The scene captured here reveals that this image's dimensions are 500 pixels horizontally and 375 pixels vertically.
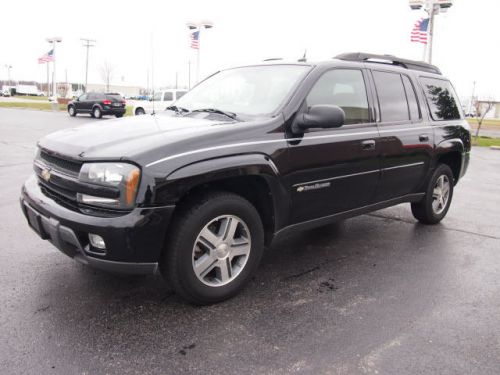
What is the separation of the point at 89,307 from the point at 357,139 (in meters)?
2.62

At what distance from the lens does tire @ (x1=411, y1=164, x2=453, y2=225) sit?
Result: 5.32 m

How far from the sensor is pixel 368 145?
4152 mm

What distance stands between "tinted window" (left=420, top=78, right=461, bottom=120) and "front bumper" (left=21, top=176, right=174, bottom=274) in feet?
12.1

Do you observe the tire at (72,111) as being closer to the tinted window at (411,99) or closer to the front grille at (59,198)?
the tinted window at (411,99)

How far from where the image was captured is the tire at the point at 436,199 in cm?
532

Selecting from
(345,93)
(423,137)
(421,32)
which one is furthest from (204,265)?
(421,32)

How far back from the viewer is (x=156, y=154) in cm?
285

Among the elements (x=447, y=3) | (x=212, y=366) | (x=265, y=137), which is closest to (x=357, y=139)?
(x=265, y=137)

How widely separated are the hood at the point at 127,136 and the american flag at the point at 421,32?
19.1 meters

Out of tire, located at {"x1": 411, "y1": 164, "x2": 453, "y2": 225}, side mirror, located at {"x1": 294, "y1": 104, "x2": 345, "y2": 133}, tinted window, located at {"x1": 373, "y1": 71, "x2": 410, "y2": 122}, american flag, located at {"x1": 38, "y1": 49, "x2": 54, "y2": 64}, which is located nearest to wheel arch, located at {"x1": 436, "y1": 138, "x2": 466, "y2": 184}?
tire, located at {"x1": 411, "y1": 164, "x2": 453, "y2": 225}

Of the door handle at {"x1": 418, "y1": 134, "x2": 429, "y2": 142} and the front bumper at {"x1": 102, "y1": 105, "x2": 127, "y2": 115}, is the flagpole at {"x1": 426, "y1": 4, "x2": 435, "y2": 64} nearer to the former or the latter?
the front bumper at {"x1": 102, "y1": 105, "x2": 127, "y2": 115}

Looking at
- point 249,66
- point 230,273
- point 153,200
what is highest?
point 249,66

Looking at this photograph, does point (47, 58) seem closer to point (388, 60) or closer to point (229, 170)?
point (388, 60)

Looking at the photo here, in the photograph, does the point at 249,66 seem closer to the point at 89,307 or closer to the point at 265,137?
the point at 265,137
